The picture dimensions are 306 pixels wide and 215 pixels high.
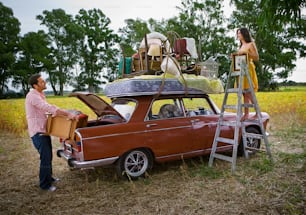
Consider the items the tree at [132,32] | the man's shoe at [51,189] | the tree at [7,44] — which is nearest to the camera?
the man's shoe at [51,189]

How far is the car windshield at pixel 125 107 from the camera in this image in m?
5.13

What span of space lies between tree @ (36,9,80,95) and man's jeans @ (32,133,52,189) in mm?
25448

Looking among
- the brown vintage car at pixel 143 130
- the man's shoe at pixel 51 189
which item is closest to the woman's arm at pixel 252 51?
the brown vintage car at pixel 143 130

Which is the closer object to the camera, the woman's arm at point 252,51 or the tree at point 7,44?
the woman's arm at point 252,51

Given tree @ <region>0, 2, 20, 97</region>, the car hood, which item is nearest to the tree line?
tree @ <region>0, 2, 20, 97</region>

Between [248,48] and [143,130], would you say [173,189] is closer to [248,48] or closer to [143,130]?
[143,130]

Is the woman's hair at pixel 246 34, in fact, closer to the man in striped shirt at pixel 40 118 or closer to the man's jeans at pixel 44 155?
the man in striped shirt at pixel 40 118

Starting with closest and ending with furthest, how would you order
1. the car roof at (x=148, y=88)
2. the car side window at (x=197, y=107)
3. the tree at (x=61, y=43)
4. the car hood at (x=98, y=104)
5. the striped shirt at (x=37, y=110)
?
the striped shirt at (x=37, y=110)
the car roof at (x=148, y=88)
the car hood at (x=98, y=104)
the car side window at (x=197, y=107)
the tree at (x=61, y=43)

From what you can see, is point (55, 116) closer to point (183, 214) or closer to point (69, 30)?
point (183, 214)

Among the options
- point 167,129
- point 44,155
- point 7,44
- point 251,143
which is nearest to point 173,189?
point 167,129

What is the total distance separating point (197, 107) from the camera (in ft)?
19.1

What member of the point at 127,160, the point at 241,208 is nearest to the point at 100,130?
the point at 127,160

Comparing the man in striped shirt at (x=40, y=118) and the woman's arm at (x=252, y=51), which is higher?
the woman's arm at (x=252, y=51)

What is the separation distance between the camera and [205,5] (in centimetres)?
3512
